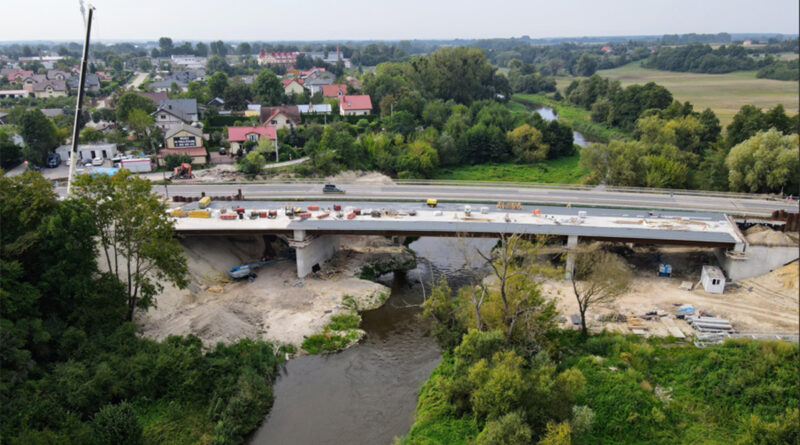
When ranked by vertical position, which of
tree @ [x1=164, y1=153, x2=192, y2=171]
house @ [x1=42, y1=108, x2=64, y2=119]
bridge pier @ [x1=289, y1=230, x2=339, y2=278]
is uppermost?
house @ [x1=42, y1=108, x2=64, y2=119]

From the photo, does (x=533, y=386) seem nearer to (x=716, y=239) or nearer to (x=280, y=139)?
(x=716, y=239)

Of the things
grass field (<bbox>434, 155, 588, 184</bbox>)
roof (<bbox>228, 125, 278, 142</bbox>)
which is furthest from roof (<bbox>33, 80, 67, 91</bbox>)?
grass field (<bbox>434, 155, 588, 184</bbox>)

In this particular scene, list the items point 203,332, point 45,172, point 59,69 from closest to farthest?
point 203,332
point 45,172
point 59,69

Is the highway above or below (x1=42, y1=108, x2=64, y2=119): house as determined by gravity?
below

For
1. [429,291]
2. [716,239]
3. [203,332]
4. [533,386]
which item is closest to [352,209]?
[429,291]

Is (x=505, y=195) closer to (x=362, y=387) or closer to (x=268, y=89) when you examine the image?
(x=362, y=387)

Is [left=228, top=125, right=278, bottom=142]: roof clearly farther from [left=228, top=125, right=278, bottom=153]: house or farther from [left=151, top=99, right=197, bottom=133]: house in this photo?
[left=151, top=99, right=197, bottom=133]: house

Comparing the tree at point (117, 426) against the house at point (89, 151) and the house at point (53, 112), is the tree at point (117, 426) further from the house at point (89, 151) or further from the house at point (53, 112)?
the house at point (53, 112)
